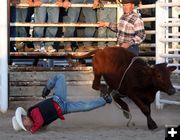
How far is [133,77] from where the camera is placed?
766 centimetres

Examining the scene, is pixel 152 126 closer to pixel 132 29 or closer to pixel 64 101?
pixel 64 101

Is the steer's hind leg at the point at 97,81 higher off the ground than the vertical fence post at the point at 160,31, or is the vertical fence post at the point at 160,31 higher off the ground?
the vertical fence post at the point at 160,31

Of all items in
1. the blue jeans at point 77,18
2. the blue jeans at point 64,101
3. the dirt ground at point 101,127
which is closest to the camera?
the dirt ground at point 101,127

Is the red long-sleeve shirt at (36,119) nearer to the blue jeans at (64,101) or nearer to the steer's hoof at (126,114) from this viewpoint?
the blue jeans at (64,101)

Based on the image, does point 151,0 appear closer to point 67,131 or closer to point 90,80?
point 90,80

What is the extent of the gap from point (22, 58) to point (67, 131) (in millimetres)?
3685

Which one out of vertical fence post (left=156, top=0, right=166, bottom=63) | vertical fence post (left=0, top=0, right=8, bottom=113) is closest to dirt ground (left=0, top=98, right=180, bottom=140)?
vertical fence post (left=0, top=0, right=8, bottom=113)

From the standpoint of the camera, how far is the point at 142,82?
753 centimetres

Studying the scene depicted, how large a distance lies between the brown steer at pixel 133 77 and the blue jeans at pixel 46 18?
2.13 metres

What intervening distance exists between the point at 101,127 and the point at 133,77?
81 centimetres

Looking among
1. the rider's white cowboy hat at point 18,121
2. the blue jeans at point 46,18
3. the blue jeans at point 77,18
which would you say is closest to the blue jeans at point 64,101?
the rider's white cowboy hat at point 18,121

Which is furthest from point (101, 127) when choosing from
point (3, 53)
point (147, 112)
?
point (3, 53)

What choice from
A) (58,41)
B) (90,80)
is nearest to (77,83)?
(90,80)

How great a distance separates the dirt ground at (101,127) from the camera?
22.5 ft
